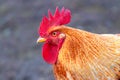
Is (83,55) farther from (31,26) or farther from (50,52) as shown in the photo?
(31,26)

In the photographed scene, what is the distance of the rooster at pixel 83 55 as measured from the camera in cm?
362

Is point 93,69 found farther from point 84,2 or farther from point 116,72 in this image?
point 84,2

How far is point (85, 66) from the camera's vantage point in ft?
11.9

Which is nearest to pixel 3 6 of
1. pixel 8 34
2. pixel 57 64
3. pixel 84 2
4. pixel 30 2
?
pixel 30 2

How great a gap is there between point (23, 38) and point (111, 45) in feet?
12.9

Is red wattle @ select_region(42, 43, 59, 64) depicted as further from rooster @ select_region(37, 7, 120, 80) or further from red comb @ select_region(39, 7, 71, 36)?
red comb @ select_region(39, 7, 71, 36)

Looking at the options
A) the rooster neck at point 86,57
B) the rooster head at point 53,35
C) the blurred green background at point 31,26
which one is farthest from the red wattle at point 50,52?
the blurred green background at point 31,26

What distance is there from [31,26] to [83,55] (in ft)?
13.9

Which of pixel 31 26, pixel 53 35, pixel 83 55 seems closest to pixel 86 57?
pixel 83 55

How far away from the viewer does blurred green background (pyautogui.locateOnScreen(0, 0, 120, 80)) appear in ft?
21.5

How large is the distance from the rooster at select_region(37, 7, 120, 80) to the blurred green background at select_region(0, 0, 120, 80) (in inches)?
99.6

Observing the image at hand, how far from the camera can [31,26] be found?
7.79 m

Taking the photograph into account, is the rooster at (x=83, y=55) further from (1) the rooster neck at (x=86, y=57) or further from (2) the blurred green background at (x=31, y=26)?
(2) the blurred green background at (x=31, y=26)

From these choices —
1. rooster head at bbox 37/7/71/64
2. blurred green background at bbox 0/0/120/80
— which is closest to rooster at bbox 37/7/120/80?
rooster head at bbox 37/7/71/64
